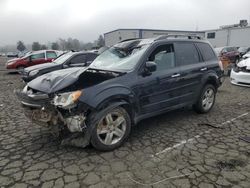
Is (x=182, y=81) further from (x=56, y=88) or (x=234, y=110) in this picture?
(x=56, y=88)

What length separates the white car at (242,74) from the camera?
8605 millimetres

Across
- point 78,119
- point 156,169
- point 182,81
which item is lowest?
point 156,169

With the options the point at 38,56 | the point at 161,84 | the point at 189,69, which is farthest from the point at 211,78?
the point at 38,56

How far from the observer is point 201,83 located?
17.9 ft

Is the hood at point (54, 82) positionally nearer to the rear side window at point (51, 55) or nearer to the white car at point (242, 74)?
the white car at point (242, 74)

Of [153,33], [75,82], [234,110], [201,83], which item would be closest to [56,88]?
[75,82]

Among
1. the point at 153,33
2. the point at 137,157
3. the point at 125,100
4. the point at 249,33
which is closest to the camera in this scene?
the point at 137,157

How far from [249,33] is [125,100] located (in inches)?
1395

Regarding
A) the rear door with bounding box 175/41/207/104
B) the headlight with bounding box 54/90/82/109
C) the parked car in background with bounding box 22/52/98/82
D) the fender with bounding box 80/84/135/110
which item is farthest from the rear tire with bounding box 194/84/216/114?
the parked car in background with bounding box 22/52/98/82

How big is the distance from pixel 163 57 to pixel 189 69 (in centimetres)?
77

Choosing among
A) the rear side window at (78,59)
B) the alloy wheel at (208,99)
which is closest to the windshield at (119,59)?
the alloy wheel at (208,99)

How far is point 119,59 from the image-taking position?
4.68m

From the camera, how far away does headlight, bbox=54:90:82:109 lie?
3441 mm

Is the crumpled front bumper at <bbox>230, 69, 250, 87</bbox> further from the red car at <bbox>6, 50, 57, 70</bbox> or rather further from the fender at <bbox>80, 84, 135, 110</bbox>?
the red car at <bbox>6, 50, 57, 70</bbox>
